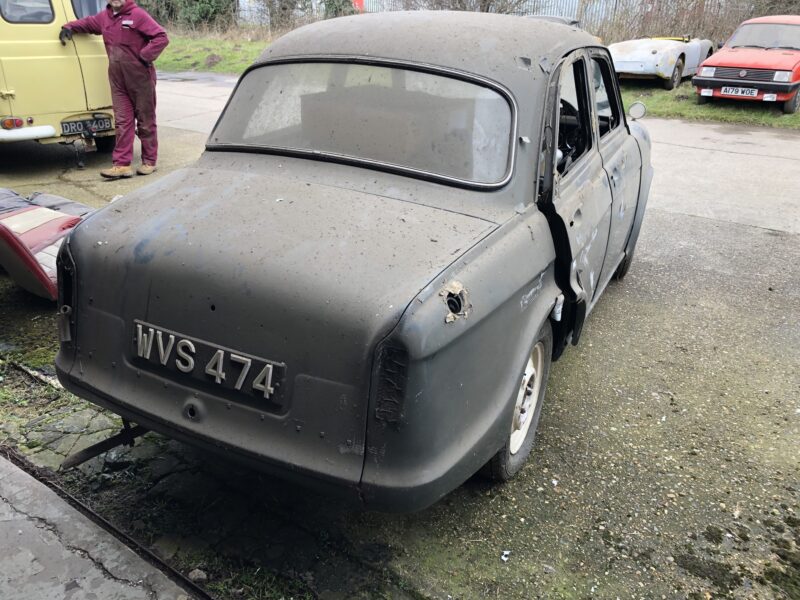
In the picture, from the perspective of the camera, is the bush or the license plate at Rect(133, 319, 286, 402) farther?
the bush

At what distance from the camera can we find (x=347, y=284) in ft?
7.13

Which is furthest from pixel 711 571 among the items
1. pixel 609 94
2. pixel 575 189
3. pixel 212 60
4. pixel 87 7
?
pixel 212 60

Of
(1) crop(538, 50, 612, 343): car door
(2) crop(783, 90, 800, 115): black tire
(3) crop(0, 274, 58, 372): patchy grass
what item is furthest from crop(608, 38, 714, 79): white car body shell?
(3) crop(0, 274, 58, 372): patchy grass

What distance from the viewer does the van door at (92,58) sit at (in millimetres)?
7625

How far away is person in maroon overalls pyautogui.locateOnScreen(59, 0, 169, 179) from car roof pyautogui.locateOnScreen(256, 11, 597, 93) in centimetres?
450

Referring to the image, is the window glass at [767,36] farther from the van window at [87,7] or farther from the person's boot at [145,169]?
the van window at [87,7]

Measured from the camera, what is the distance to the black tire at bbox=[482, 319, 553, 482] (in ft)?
9.28

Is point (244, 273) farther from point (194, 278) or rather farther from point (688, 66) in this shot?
point (688, 66)

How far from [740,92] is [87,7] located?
10621mm

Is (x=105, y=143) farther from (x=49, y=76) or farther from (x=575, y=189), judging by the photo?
(x=575, y=189)

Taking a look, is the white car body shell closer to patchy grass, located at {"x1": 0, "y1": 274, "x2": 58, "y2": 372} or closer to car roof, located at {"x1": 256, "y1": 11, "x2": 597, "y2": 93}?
car roof, located at {"x1": 256, "y1": 11, "x2": 597, "y2": 93}

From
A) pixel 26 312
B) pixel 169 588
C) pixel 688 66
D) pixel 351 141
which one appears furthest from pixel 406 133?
pixel 688 66

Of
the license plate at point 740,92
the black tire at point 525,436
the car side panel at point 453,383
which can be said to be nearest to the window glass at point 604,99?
the black tire at point 525,436

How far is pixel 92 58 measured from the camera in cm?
769
